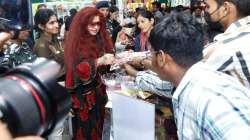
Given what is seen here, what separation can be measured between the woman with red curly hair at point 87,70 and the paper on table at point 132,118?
2.32 ft

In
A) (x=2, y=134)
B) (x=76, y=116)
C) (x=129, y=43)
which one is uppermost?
(x=2, y=134)

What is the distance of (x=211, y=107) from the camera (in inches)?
55.2

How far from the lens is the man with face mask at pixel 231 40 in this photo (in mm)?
2029

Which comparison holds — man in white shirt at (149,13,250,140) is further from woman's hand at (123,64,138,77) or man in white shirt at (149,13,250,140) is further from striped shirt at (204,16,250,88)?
woman's hand at (123,64,138,77)

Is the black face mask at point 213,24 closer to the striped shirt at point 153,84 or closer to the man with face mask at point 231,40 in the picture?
the man with face mask at point 231,40

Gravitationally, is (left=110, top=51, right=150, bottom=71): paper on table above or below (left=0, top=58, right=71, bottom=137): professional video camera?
below

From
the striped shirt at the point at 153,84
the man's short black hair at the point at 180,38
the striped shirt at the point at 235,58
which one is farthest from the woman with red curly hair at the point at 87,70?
the man's short black hair at the point at 180,38

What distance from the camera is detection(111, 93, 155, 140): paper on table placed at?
2402 mm

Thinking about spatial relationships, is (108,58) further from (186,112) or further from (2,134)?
(2,134)

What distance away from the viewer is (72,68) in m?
3.43

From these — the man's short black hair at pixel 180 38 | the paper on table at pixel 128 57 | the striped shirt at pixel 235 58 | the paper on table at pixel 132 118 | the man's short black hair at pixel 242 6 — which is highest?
the man's short black hair at pixel 242 6

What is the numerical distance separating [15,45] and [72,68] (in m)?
0.53

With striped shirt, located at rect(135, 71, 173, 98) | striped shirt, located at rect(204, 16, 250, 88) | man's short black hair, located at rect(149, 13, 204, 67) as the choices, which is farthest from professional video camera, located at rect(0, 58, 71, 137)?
striped shirt, located at rect(135, 71, 173, 98)

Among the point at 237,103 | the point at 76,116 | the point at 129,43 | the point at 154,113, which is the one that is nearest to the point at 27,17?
the point at 129,43
